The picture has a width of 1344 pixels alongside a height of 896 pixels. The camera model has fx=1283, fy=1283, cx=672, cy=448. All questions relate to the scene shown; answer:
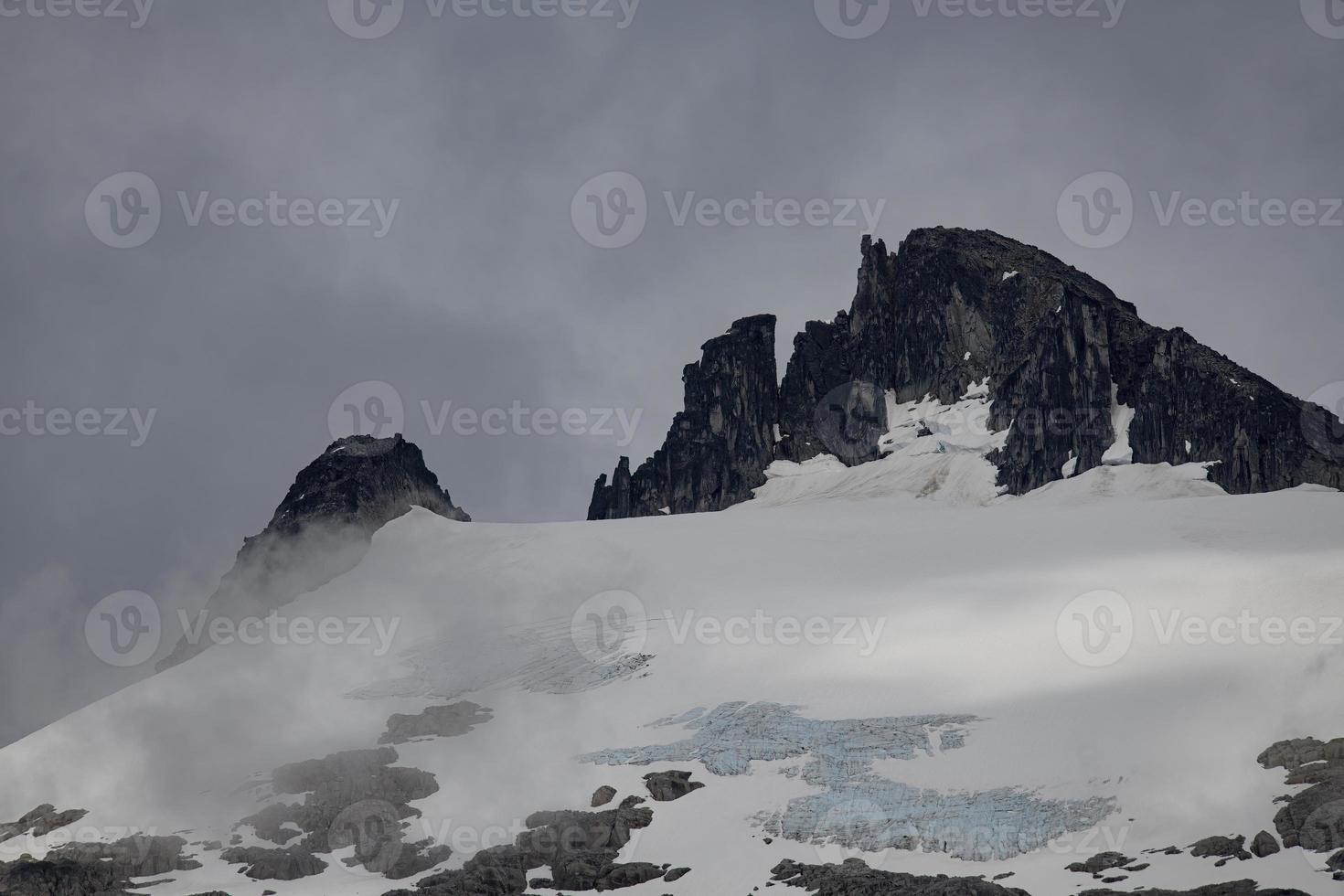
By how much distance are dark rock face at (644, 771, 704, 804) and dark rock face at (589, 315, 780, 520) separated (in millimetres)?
81083

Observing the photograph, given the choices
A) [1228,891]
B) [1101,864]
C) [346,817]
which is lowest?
[1228,891]

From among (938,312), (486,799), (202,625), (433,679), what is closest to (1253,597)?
(486,799)

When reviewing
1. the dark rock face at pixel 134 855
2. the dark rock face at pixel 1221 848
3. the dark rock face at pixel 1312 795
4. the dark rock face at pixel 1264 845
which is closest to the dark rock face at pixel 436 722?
the dark rock face at pixel 134 855

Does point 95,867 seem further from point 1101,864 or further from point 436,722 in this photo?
point 1101,864

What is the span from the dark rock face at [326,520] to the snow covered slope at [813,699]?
5.11 meters

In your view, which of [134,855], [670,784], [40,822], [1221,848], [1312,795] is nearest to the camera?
[1221,848]

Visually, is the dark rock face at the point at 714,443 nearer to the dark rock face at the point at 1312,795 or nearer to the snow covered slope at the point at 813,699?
the snow covered slope at the point at 813,699

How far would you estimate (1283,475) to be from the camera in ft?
404

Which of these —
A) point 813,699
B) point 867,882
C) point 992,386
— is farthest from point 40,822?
point 992,386

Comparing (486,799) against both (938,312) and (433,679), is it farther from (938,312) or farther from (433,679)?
(938,312)

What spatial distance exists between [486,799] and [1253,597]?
50.1m

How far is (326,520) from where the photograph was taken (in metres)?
130

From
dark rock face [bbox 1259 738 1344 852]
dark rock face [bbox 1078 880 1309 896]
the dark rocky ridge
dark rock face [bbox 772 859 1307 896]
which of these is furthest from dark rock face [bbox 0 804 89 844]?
the dark rocky ridge

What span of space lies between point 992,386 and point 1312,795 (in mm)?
93726
